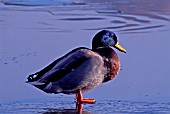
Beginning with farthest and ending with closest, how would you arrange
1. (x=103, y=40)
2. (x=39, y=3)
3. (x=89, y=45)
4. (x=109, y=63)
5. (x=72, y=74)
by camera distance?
(x=39, y=3)
(x=89, y=45)
(x=103, y=40)
(x=109, y=63)
(x=72, y=74)

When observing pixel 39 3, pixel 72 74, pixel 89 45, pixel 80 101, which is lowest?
pixel 80 101

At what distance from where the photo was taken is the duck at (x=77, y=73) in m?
5.83

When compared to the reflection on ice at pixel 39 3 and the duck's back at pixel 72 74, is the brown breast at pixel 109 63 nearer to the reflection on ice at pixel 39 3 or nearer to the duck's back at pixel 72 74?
the duck's back at pixel 72 74

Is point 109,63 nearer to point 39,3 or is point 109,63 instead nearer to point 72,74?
point 72,74

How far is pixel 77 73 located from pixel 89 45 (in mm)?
2371

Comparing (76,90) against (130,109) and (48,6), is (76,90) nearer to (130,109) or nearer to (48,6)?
(130,109)

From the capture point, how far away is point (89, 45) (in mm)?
8258

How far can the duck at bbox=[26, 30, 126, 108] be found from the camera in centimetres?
583

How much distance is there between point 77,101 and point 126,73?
1.30 m

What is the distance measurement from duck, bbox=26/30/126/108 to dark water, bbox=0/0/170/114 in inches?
6.6

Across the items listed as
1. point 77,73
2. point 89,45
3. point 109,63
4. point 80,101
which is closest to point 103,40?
point 109,63

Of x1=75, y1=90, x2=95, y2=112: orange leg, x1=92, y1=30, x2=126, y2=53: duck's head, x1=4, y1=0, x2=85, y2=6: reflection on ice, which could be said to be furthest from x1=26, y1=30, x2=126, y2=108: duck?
x1=4, y1=0, x2=85, y2=6: reflection on ice

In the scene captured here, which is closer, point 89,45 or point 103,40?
point 103,40

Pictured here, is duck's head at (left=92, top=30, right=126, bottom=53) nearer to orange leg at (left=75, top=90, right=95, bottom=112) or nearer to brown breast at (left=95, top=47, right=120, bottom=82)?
brown breast at (left=95, top=47, right=120, bottom=82)
